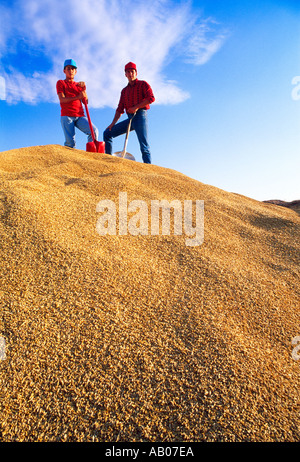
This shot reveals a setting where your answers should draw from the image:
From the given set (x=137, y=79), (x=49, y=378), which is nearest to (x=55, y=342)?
(x=49, y=378)

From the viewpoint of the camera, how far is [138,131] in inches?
149

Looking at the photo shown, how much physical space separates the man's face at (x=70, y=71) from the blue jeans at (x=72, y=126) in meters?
0.54

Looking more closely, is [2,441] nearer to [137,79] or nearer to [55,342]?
[55,342]

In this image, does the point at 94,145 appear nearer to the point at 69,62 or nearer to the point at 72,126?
the point at 72,126

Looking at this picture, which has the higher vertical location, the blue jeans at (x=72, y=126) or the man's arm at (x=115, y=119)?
the man's arm at (x=115, y=119)

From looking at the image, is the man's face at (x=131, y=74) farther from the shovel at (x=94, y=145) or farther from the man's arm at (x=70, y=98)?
the shovel at (x=94, y=145)

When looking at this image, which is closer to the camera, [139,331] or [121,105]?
[139,331]

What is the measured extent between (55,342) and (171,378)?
1.46 ft

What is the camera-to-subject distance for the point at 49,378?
0.88 m

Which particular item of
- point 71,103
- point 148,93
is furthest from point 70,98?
point 148,93

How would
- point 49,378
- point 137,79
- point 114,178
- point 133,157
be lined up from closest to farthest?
point 49,378, point 114,178, point 137,79, point 133,157

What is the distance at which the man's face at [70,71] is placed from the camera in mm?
3588

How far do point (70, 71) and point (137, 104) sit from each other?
995mm

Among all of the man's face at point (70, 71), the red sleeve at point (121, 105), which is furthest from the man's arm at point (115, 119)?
the man's face at point (70, 71)
